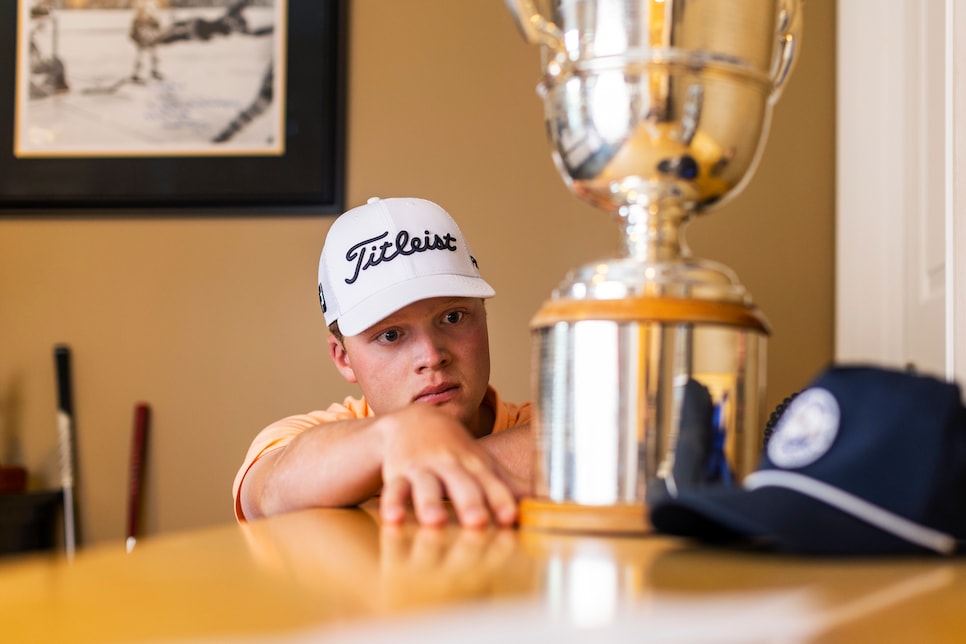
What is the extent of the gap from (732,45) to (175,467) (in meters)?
2.01

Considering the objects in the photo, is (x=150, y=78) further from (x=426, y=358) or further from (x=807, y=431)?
(x=807, y=431)

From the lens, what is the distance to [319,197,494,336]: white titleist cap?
1.34 meters

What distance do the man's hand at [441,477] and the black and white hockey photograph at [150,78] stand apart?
71.7 inches

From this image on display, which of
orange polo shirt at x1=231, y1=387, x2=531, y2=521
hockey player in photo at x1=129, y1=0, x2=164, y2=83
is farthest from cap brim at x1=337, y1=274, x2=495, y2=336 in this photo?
hockey player in photo at x1=129, y1=0, x2=164, y2=83

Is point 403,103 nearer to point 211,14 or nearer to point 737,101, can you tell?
point 211,14

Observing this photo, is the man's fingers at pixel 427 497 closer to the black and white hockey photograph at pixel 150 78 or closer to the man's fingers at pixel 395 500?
the man's fingers at pixel 395 500

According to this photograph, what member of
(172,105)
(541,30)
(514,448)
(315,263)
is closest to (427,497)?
(541,30)

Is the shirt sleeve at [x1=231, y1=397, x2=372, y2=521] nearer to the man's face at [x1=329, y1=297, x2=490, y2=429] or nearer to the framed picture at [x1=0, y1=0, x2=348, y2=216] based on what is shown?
the man's face at [x1=329, y1=297, x2=490, y2=429]

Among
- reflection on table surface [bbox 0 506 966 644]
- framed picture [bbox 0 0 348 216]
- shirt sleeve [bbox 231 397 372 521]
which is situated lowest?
shirt sleeve [bbox 231 397 372 521]

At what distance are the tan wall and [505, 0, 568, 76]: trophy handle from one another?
1.59m

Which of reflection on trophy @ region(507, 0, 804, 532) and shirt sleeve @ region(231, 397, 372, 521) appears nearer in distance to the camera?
reflection on trophy @ region(507, 0, 804, 532)

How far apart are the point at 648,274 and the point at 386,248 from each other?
855mm

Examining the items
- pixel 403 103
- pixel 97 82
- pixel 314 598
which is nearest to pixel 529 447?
pixel 314 598

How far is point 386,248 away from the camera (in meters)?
1.37
